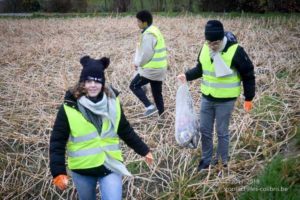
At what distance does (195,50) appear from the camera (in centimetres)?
859

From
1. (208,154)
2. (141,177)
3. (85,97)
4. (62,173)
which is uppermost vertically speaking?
(85,97)

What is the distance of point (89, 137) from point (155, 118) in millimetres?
2704

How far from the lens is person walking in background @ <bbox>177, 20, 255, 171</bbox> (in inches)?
136

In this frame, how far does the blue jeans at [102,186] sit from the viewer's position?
9.14 feet

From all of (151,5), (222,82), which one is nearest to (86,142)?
(222,82)

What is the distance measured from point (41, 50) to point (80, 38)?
5.38ft

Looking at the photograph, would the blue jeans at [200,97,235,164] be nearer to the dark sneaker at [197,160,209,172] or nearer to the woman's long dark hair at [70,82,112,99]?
the dark sneaker at [197,160,209,172]

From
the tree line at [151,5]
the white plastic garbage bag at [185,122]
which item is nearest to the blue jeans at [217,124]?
the white plastic garbage bag at [185,122]

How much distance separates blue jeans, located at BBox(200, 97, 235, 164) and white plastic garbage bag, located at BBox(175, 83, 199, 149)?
10cm

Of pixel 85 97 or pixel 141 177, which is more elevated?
pixel 85 97

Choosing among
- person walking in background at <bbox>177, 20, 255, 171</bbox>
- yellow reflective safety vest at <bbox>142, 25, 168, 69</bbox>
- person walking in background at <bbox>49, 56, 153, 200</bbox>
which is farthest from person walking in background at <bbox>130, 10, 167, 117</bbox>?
person walking in background at <bbox>49, 56, 153, 200</bbox>

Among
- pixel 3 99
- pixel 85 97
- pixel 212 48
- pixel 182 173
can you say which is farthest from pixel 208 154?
pixel 3 99

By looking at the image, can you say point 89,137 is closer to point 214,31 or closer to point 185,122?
point 185,122

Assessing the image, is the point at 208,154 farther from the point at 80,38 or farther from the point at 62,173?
the point at 80,38
